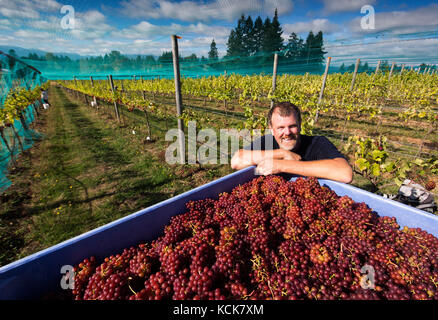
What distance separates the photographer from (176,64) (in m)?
4.43

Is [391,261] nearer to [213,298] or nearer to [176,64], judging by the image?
[213,298]

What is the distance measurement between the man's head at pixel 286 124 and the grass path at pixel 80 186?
314 centimetres

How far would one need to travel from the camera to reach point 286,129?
2207 mm

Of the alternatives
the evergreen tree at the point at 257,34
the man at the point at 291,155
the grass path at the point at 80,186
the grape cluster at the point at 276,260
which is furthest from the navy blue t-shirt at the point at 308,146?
the evergreen tree at the point at 257,34

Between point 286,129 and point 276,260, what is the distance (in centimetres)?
149

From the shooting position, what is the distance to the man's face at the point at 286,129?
218cm

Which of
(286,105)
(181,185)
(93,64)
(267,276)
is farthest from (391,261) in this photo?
(93,64)

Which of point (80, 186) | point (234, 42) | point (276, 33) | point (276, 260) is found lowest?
point (80, 186)

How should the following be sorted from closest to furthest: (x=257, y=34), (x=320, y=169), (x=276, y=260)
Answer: (x=276, y=260)
(x=320, y=169)
(x=257, y=34)

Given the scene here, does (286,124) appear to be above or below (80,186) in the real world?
above

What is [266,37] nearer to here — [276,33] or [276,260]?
[276,33]

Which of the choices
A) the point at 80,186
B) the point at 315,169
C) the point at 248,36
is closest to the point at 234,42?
the point at 248,36

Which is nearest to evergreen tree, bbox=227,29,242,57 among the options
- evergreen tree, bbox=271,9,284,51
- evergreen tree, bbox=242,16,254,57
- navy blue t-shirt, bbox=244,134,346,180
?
evergreen tree, bbox=242,16,254,57

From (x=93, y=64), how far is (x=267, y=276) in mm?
28030
